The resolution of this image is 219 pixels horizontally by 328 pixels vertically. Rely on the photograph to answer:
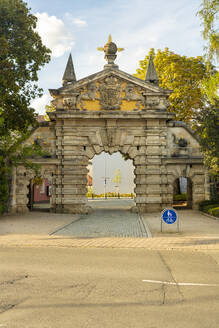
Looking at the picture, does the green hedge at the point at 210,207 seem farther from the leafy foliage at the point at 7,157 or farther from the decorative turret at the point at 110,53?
the decorative turret at the point at 110,53

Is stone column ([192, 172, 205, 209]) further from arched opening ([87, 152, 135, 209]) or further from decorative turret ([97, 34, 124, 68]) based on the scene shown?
arched opening ([87, 152, 135, 209])

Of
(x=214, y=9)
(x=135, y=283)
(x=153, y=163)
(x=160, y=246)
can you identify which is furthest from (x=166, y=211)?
(x=214, y=9)

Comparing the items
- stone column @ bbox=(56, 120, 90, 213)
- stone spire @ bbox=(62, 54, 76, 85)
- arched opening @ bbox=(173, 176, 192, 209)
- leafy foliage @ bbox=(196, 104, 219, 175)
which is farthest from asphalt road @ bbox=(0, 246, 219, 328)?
stone spire @ bbox=(62, 54, 76, 85)

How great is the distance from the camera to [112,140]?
23.9 metres

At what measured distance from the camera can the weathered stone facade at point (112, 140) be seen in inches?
928

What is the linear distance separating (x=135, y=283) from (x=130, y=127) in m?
18.2

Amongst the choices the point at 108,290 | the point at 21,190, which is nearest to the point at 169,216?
the point at 108,290

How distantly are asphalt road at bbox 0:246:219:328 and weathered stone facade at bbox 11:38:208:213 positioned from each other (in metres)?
13.9

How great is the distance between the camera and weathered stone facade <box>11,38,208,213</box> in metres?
23.6

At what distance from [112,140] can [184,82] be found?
10035 mm

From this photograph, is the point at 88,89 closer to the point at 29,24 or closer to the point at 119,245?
the point at 29,24

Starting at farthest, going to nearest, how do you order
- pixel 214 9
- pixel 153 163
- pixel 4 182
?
pixel 153 163, pixel 4 182, pixel 214 9

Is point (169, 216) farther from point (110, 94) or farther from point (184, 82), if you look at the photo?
point (184, 82)

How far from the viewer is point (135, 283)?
21.8 feet
